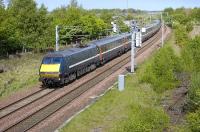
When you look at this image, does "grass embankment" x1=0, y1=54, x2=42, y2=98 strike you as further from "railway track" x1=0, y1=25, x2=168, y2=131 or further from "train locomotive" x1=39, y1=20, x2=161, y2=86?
"railway track" x1=0, y1=25, x2=168, y2=131

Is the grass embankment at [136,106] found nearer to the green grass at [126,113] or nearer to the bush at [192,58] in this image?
the green grass at [126,113]

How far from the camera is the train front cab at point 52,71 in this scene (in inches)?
1248

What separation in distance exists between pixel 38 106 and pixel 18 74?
14.3 m

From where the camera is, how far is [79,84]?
33594 millimetres

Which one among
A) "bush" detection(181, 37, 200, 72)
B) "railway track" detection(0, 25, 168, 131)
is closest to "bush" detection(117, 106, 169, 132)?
"railway track" detection(0, 25, 168, 131)

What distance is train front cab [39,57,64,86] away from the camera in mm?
31703

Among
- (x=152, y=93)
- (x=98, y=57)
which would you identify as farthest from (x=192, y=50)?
(x=152, y=93)

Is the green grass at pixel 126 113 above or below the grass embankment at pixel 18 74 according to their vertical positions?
above

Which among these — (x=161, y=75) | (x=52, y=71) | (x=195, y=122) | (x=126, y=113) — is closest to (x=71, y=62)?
(x=52, y=71)

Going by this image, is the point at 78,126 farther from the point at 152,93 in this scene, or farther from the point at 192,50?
the point at 192,50

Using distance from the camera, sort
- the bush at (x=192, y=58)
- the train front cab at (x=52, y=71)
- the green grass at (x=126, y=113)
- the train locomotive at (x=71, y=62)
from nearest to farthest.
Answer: the green grass at (x=126, y=113)
the train front cab at (x=52, y=71)
the train locomotive at (x=71, y=62)
the bush at (x=192, y=58)

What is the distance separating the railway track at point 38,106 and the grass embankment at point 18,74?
2.80 meters

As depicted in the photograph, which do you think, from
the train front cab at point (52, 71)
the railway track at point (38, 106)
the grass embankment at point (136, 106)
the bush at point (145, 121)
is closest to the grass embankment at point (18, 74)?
the train front cab at point (52, 71)

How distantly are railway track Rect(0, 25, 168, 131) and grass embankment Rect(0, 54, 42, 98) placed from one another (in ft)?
9.20
